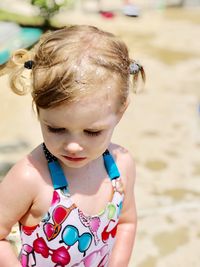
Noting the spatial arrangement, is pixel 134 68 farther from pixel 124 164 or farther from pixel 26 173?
pixel 26 173

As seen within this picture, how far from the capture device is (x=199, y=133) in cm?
558

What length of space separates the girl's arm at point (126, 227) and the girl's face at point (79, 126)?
12.3 inches

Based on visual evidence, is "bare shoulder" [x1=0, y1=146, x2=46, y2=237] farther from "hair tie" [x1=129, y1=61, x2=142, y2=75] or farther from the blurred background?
the blurred background

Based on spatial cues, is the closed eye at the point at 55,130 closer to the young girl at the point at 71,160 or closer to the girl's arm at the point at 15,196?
the young girl at the point at 71,160

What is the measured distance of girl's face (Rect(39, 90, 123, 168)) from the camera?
185 centimetres

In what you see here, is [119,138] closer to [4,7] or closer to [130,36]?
[130,36]

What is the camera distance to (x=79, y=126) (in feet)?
6.13

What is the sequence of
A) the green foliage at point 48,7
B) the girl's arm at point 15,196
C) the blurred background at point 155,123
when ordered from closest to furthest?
the girl's arm at point 15,196 < the blurred background at point 155,123 < the green foliage at point 48,7

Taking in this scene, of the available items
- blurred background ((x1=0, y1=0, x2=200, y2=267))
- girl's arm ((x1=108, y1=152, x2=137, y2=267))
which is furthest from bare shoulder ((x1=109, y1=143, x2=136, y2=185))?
blurred background ((x1=0, y1=0, x2=200, y2=267))

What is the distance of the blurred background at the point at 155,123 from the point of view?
12.5 feet

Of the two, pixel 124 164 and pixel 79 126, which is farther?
pixel 124 164

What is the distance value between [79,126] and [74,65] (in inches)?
7.6

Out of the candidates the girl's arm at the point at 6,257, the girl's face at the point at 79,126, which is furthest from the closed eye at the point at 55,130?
the girl's arm at the point at 6,257

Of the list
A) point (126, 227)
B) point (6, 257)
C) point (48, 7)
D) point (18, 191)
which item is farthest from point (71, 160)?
point (48, 7)
